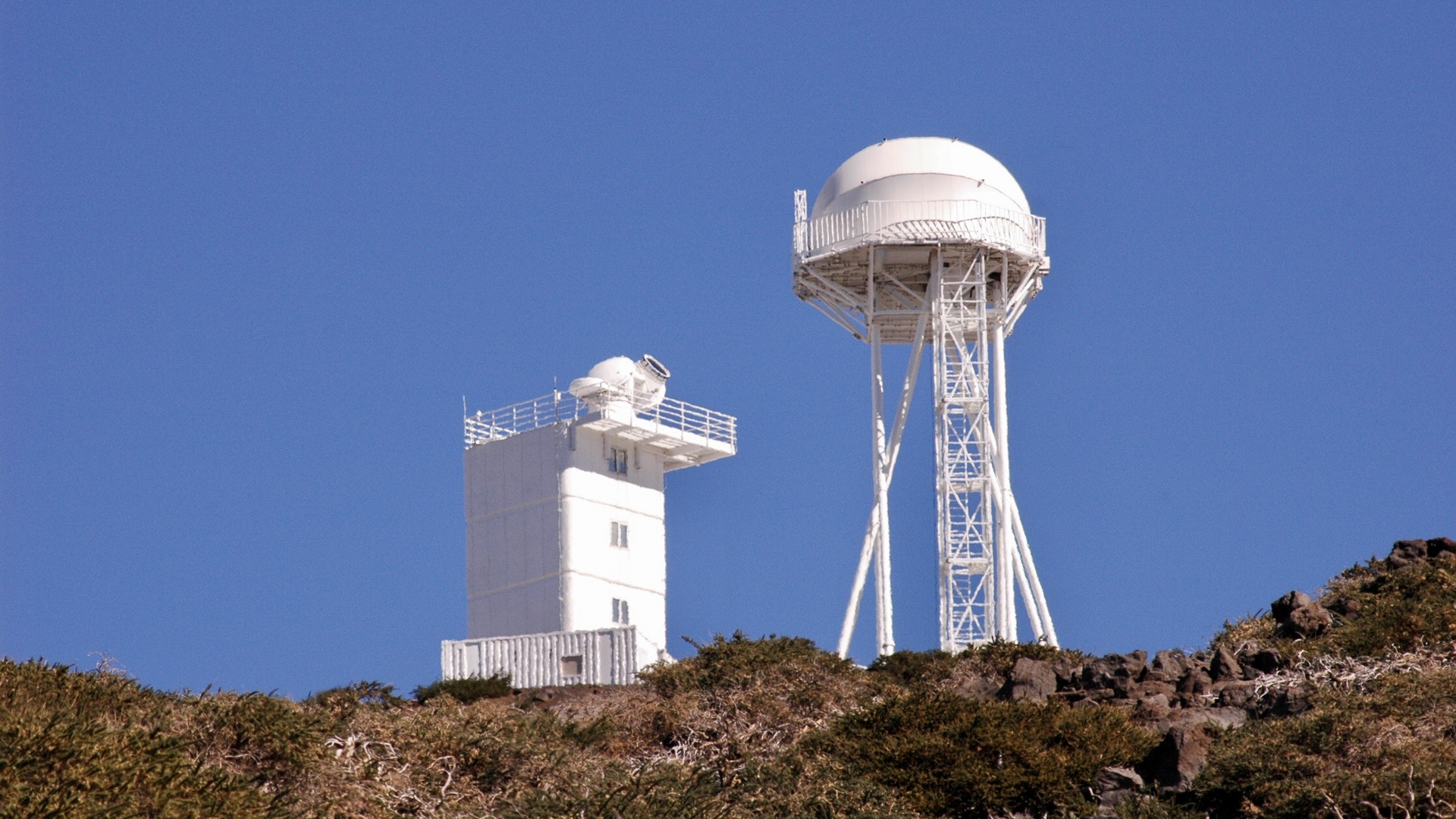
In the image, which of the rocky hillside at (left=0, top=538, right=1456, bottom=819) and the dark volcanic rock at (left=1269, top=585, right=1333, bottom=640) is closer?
the rocky hillside at (left=0, top=538, right=1456, bottom=819)

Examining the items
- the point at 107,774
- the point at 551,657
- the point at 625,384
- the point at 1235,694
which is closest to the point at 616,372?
the point at 625,384

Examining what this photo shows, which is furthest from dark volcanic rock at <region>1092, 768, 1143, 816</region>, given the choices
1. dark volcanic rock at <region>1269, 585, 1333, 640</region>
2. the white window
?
the white window

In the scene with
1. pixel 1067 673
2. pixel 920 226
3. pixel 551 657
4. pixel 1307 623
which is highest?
pixel 920 226

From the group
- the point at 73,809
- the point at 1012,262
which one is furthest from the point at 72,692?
the point at 1012,262

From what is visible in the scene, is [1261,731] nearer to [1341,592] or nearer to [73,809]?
[1341,592]

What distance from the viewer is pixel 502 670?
40094 mm

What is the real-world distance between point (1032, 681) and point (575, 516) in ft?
59.2

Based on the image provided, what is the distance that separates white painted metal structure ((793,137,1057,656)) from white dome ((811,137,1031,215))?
32 millimetres

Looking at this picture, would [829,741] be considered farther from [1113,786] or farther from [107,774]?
[107,774]

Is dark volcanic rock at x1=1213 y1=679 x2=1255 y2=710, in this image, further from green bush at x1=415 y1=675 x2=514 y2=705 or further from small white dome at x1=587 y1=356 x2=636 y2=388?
small white dome at x1=587 y1=356 x2=636 y2=388

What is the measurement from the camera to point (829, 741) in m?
24.1

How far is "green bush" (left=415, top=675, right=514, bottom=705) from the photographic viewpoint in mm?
31531

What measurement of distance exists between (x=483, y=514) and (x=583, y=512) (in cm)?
236

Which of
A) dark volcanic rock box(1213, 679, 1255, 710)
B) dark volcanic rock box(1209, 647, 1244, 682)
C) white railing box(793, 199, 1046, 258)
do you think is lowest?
dark volcanic rock box(1213, 679, 1255, 710)
